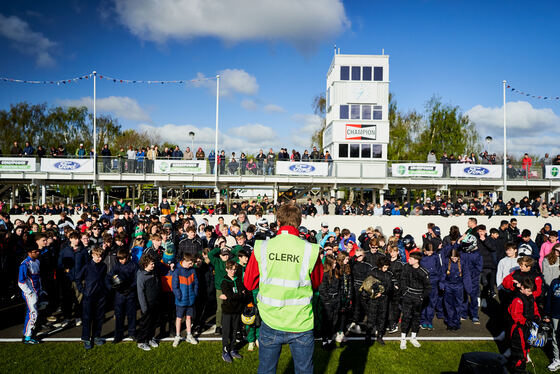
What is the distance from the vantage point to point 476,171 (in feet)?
79.0

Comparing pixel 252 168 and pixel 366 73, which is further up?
pixel 366 73

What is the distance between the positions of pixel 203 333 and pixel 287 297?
14.3 feet

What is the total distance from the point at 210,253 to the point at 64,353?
111 inches

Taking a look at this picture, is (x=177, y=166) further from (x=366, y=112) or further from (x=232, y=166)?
(x=366, y=112)

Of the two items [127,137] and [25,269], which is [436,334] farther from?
[127,137]

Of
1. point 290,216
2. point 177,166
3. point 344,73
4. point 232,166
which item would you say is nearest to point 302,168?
point 232,166

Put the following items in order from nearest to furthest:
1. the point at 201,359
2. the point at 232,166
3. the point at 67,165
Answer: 1. the point at 201,359
2. the point at 67,165
3. the point at 232,166

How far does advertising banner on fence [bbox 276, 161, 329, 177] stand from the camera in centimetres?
2338

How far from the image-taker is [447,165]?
24203 mm

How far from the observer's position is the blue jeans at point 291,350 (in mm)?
3180

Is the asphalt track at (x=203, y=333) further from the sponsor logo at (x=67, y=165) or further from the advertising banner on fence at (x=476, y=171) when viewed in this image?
the advertising banner on fence at (x=476, y=171)

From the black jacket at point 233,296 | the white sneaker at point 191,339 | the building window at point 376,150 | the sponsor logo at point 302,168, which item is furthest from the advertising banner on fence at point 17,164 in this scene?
the building window at point 376,150

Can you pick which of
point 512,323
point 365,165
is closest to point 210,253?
point 512,323

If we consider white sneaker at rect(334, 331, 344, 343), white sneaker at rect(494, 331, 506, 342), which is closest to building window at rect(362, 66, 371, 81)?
white sneaker at rect(494, 331, 506, 342)
